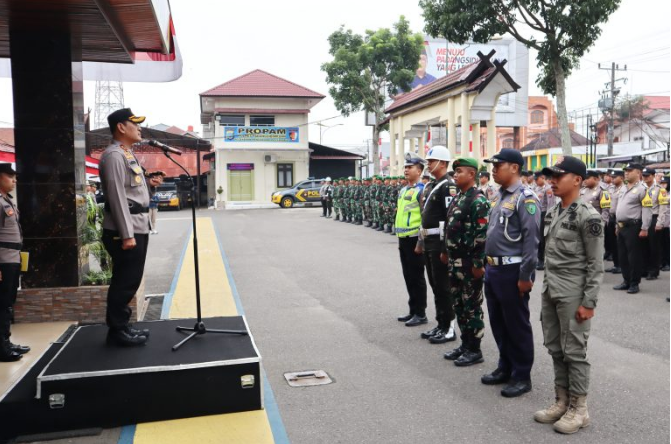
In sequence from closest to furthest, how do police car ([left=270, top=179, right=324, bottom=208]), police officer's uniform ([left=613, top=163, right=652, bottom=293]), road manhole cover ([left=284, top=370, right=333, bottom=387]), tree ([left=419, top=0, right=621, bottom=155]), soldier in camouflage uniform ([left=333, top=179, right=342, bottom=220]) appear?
road manhole cover ([left=284, top=370, right=333, bottom=387]), police officer's uniform ([left=613, top=163, right=652, bottom=293]), tree ([left=419, top=0, right=621, bottom=155]), soldier in camouflage uniform ([left=333, top=179, right=342, bottom=220]), police car ([left=270, top=179, right=324, bottom=208])

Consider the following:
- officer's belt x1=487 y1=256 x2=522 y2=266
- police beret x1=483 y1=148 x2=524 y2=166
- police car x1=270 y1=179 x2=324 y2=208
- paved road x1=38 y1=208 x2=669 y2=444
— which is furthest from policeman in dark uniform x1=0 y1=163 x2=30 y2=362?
police car x1=270 y1=179 x2=324 y2=208

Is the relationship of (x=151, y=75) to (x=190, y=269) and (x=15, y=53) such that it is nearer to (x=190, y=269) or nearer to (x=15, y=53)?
(x=15, y=53)

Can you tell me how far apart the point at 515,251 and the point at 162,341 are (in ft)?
9.41

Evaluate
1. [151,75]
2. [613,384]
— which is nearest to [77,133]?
[151,75]

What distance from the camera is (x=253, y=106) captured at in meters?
36.4

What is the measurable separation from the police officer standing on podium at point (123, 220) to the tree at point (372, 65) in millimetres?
31756

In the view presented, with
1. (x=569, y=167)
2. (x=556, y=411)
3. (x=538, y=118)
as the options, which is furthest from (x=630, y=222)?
(x=538, y=118)

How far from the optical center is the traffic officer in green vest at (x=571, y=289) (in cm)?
370

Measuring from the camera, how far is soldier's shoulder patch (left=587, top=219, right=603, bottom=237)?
3.67 m

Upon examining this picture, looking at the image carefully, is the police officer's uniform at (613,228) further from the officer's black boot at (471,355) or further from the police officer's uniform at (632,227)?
the officer's black boot at (471,355)

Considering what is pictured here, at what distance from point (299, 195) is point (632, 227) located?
989 inches

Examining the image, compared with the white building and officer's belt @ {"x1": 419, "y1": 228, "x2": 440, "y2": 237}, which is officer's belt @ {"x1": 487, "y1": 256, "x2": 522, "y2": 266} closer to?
officer's belt @ {"x1": 419, "y1": 228, "x2": 440, "y2": 237}

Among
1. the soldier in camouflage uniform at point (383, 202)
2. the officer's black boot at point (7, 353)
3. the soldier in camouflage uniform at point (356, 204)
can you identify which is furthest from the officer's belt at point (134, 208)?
Result: the soldier in camouflage uniform at point (356, 204)

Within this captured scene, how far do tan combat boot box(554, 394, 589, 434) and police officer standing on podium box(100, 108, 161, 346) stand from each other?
313 centimetres
